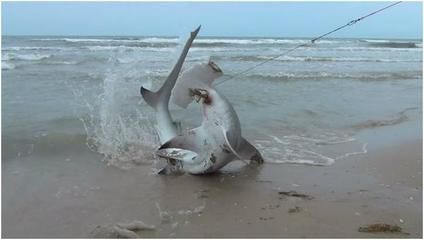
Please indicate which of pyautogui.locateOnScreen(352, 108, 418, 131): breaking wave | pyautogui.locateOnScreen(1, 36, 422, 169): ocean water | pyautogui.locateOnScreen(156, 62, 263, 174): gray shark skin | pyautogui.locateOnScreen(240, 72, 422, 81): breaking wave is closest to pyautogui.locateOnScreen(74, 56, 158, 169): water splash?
pyautogui.locateOnScreen(1, 36, 422, 169): ocean water

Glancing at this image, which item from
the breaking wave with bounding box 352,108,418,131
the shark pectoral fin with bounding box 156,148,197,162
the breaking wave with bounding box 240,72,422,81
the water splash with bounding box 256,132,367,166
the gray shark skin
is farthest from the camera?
the breaking wave with bounding box 240,72,422,81

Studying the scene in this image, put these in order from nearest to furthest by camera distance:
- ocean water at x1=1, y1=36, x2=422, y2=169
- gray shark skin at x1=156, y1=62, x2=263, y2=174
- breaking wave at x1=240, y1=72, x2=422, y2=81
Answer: gray shark skin at x1=156, y1=62, x2=263, y2=174 < ocean water at x1=1, y1=36, x2=422, y2=169 < breaking wave at x1=240, y1=72, x2=422, y2=81

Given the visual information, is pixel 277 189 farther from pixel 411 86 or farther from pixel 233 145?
pixel 411 86

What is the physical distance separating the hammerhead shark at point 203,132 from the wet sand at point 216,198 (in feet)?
0.65

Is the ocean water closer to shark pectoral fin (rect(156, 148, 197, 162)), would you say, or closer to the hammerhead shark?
the hammerhead shark

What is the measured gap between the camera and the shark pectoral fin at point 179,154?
18.2 feet

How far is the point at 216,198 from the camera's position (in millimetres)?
4824

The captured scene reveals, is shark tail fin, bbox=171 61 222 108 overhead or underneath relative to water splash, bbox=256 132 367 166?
overhead

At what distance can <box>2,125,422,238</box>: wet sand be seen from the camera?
4.06 meters

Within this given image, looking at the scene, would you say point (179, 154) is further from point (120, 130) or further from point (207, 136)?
point (120, 130)

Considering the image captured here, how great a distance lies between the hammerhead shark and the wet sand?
0.20m

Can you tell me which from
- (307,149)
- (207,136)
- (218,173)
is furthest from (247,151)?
(307,149)

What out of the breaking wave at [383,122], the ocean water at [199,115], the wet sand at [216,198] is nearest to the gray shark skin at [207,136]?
the wet sand at [216,198]

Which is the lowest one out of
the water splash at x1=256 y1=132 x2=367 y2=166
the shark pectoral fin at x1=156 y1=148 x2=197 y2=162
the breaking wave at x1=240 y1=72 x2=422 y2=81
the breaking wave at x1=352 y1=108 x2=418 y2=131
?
the water splash at x1=256 y1=132 x2=367 y2=166
